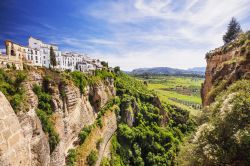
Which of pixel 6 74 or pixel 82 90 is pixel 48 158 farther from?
pixel 82 90

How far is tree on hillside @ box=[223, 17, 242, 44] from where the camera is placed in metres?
55.8

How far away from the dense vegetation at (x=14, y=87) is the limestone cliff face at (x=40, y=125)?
3.64 ft

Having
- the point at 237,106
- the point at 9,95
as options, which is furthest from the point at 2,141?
the point at 237,106

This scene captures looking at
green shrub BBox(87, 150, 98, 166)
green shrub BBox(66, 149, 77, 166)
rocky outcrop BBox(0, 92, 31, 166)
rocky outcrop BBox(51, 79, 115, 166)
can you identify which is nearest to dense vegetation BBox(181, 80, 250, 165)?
rocky outcrop BBox(0, 92, 31, 166)

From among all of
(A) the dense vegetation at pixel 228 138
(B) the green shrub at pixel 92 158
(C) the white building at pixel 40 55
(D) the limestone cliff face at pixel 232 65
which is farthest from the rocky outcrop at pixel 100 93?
(A) the dense vegetation at pixel 228 138

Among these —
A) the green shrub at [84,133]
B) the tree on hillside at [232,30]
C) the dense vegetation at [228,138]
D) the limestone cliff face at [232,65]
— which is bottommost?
the green shrub at [84,133]

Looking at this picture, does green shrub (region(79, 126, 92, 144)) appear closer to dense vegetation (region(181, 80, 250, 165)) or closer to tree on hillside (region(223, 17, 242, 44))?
dense vegetation (region(181, 80, 250, 165))

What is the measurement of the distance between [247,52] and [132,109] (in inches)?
1673

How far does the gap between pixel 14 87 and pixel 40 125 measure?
647cm

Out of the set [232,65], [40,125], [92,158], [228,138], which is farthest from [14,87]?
[232,65]

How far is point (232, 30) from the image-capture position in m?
56.9

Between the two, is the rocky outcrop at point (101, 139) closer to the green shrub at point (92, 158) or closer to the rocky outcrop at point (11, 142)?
the green shrub at point (92, 158)

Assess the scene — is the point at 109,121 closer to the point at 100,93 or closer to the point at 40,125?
the point at 100,93

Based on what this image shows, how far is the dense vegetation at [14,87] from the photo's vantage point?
76.8 ft
